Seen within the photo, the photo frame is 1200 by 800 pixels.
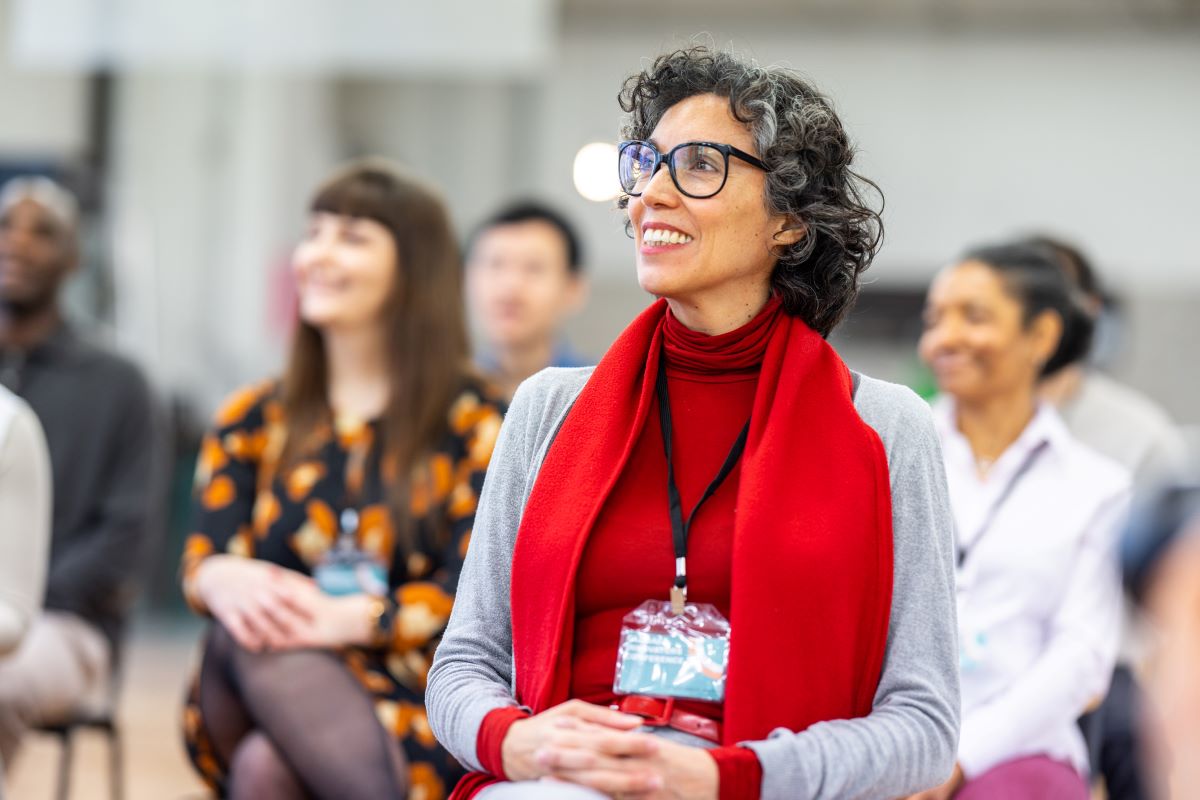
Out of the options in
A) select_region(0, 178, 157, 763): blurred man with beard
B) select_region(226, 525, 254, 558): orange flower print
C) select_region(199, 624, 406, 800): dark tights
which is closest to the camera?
select_region(199, 624, 406, 800): dark tights

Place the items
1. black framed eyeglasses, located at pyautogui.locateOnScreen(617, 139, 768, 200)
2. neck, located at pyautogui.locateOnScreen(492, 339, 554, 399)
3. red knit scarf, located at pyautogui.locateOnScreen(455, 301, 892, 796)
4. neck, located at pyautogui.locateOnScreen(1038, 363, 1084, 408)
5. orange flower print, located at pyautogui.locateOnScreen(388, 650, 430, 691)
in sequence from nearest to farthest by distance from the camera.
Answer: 1. red knit scarf, located at pyautogui.locateOnScreen(455, 301, 892, 796)
2. black framed eyeglasses, located at pyautogui.locateOnScreen(617, 139, 768, 200)
3. orange flower print, located at pyautogui.locateOnScreen(388, 650, 430, 691)
4. neck, located at pyautogui.locateOnScreen(1038, 363, 1084, 408)
5. neck, located at pyautogui.locateOnScreen(492, 339, 554, 399)

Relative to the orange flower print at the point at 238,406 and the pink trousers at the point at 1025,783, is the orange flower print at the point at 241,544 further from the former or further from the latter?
the pink trousers at the point at 1025,783

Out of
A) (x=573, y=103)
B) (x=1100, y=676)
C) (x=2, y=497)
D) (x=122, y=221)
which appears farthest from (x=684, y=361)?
(x=573, y=103)

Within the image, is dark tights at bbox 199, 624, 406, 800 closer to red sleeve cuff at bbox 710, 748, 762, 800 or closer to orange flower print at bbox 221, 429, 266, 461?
orange flower print at bbox 221, 429, 266, 461

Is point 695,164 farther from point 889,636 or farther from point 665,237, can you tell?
point 889,636

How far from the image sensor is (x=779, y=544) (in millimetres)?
1727

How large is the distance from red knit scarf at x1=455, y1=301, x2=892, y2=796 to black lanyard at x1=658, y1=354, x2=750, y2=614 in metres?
0.03

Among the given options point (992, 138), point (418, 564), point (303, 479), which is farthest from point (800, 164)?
point (992, 138)

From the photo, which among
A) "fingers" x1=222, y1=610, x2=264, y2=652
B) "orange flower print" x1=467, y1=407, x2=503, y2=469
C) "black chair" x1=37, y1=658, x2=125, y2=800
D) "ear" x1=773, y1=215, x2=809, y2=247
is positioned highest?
"ear" x1=773, y1=215, x2=809, y2=247

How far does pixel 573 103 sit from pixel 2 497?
8.58m

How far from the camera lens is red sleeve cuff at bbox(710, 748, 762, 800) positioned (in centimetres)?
162

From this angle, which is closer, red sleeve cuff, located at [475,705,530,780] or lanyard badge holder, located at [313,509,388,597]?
red sleeve cuff, located at [475,705,530,780]

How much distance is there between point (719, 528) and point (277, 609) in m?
1.12

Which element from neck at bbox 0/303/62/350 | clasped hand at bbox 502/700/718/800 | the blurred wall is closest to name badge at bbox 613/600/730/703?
clasped hand at bbox 502/700/718/800
